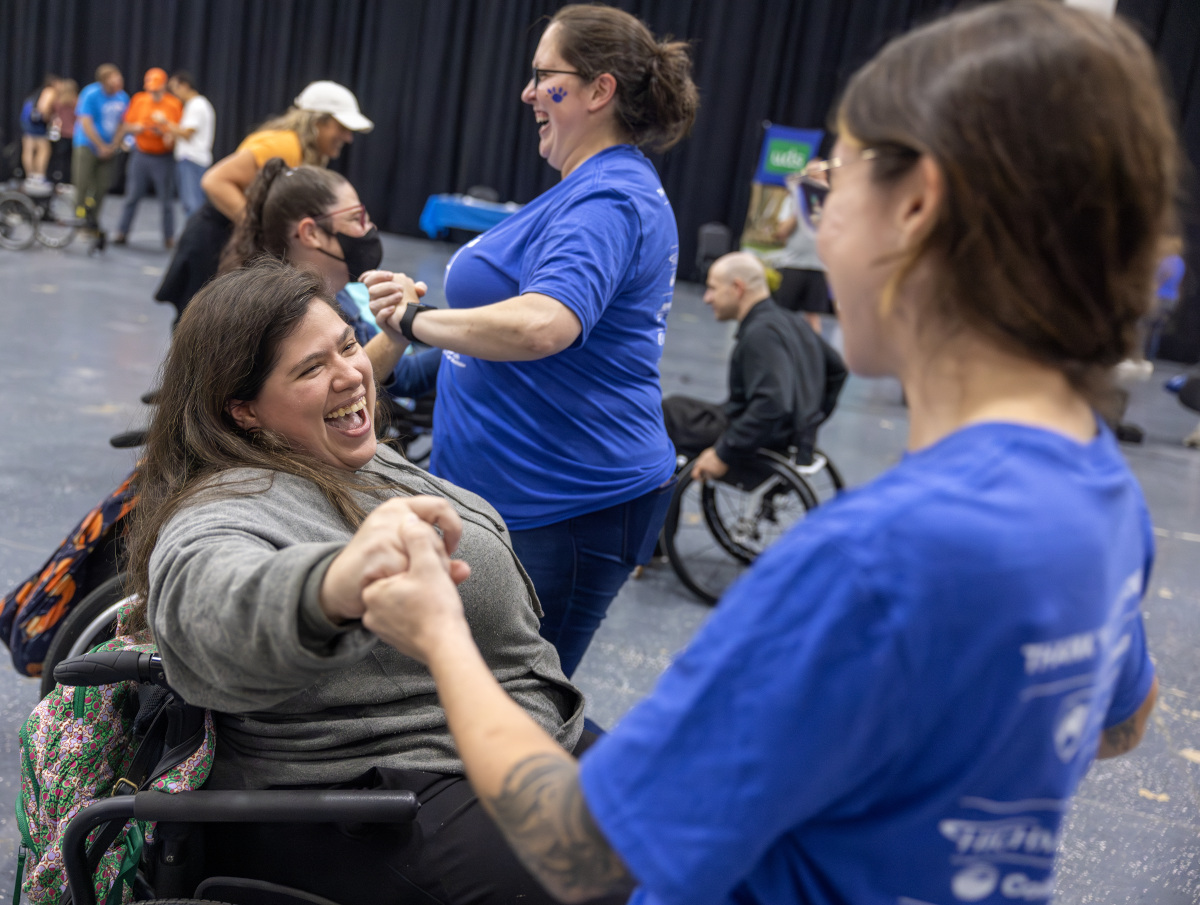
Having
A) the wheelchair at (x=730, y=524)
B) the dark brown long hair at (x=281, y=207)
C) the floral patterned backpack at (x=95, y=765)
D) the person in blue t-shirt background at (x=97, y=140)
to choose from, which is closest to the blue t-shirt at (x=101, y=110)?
the person in blue t-shirt background at (x=97, y=140)

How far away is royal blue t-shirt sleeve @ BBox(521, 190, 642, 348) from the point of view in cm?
162

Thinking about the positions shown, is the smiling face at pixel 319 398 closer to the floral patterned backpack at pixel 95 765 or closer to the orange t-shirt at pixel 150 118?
the floral patterned backpack at pixel 95 765

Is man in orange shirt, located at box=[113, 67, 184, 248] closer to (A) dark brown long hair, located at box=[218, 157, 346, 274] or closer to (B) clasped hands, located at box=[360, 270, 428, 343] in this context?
(A) dark brown long hair, located at box=[218, 157, 346, 274]

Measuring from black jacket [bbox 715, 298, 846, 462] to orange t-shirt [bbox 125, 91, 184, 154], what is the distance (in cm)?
681

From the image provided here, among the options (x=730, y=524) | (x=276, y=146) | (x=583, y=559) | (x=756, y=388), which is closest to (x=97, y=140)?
(x=276, y=146)

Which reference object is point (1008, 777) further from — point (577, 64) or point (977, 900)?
point (577, 64)

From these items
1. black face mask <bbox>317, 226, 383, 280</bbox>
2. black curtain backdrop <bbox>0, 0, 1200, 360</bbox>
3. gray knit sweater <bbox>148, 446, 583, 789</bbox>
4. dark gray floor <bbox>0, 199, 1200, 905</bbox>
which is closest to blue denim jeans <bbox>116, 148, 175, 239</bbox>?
dark gray floor <bbox>0, 199, 1200, 905</bbox>

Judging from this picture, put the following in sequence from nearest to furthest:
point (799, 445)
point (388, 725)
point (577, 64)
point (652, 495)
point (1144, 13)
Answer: point (388, 725), point (577, 64), point (652, 495), point (799, 445), point (1144, 13)

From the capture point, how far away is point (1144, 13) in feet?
33.1

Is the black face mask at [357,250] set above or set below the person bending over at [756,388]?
above

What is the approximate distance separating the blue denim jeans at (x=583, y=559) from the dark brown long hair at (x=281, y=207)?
111cm

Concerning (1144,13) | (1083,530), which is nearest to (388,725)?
(1083,530)

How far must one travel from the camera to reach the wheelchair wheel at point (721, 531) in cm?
345

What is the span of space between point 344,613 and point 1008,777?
519 mm
